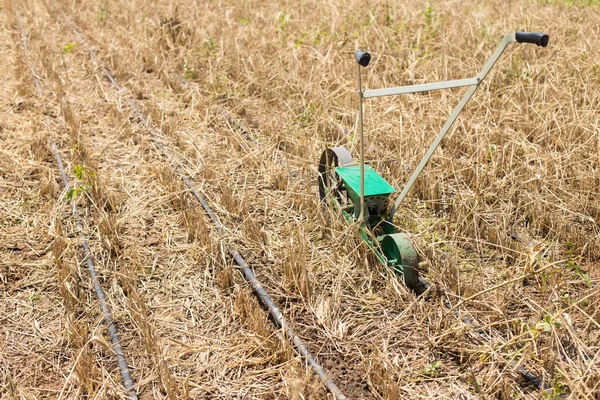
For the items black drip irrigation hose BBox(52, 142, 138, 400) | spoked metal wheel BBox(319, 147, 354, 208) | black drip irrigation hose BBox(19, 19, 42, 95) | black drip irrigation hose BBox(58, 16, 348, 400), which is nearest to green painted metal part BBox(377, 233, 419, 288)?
spoked metal wheel BBox(319, 147, 354, 208)

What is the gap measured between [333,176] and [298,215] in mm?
375

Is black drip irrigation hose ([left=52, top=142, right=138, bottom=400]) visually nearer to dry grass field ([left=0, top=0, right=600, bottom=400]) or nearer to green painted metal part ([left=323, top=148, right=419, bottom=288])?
dry grass field ([left=0, top=0, right=600, bottom=400])

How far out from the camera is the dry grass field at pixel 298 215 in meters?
2.93

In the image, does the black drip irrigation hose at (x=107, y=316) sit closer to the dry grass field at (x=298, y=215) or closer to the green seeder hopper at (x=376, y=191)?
the dry grass field at (x=298, y=215)

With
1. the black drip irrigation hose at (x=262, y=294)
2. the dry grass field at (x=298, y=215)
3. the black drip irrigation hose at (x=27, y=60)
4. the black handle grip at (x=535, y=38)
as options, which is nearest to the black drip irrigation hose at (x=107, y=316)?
the dry grass field at (x=298, y=215)

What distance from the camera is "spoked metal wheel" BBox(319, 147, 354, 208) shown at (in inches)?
159

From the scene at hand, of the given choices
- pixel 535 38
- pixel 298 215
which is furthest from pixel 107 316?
pixel 535 38

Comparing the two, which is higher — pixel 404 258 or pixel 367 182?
pixel 367 182

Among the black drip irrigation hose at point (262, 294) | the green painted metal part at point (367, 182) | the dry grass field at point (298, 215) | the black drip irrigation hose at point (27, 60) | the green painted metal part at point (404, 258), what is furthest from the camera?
the black drip irrigation hose at point (27, 60)

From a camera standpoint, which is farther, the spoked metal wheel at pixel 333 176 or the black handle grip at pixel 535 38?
the spoked metal wheel at pixel 333 176

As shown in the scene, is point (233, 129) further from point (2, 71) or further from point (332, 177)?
point (2, 71)

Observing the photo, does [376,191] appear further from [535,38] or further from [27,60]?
[27,60]

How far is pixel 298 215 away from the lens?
4246 millimetres

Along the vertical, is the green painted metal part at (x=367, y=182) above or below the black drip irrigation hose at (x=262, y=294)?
above
